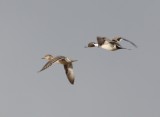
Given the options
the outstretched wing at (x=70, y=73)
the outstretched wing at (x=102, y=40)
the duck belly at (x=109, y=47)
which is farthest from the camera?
the outstretched wing at (x=70, y=73)

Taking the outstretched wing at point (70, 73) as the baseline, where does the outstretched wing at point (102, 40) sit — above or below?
above

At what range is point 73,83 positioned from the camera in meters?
30.8

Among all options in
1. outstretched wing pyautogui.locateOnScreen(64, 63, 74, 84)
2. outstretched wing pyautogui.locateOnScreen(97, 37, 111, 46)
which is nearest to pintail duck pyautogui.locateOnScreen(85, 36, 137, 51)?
outstretched wing pyautogui.locateOnScreen(97, 37, 111, 46)

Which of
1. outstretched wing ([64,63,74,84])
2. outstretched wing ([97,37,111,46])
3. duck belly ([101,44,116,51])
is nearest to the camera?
duck belly ([101,44,116,51])

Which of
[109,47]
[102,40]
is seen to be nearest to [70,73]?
[102,40]

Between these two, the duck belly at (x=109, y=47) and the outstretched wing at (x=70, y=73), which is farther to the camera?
the outstretched wing at (x=70, y=73)

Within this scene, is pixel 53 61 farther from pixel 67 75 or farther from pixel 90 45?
pixel 90 45

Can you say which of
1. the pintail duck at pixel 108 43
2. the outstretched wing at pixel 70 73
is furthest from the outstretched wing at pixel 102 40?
the outstretched wing at pixel 70 73

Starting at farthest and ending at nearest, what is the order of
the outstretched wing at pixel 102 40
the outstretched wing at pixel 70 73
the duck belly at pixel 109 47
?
the outstretched wing at pixel 70 73 → the outstretched wing at pixel 102 40 → the duck belly at pixel 109 47

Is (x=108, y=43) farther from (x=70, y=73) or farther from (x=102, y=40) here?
(x=70, y=73)

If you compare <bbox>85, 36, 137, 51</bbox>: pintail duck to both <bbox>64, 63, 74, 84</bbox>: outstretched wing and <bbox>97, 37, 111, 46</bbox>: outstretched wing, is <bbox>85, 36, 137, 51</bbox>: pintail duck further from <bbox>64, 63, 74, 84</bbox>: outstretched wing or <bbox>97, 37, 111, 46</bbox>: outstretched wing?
<bbox>64, 63, 74, 84</bbox>: outstretched wing

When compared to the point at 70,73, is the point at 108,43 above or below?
above

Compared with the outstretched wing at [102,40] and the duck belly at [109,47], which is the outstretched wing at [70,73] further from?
the duck belly at [109,47]

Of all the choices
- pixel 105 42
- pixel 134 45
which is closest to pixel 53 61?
pixel 105 42
